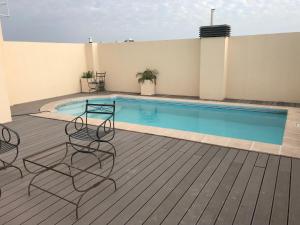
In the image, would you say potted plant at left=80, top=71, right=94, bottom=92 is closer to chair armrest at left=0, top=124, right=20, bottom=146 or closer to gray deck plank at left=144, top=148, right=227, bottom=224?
chair armrest at left=0, top=124, right=20, bottom=146

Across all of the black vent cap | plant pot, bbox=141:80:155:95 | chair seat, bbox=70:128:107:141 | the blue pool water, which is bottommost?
the blue pool water

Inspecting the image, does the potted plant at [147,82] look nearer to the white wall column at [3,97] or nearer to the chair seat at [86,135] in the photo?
the white wall column at [3,97]

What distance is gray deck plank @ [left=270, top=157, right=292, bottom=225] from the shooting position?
6.75ft

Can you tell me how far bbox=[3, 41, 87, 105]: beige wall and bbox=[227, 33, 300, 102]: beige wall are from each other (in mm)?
5603

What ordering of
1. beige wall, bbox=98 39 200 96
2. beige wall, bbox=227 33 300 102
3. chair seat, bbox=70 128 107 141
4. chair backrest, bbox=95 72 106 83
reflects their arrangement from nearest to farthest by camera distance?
chair seat, bbox=70 128 107 141
beige wall, bbox=227 33 300 102
beige wall, bbox=98 39 200 96
chair backrest, bbox=95 72 106 83

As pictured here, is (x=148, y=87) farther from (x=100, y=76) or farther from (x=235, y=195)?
(x=235, y=195)

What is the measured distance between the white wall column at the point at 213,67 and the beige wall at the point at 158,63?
0.56 m

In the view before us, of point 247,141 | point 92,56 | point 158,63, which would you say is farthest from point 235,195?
point 92,56

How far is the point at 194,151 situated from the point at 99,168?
1343 millimetres

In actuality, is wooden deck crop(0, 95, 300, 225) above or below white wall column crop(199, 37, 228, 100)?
below

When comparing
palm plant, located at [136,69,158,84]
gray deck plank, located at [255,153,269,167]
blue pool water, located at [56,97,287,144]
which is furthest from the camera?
palm plant, located at [136,69,158,84]

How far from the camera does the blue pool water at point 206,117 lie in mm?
5426

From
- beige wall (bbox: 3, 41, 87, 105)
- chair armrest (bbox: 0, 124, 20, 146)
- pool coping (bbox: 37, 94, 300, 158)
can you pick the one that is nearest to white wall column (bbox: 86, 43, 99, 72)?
beige wall (bbox: 3, 41, 87, 105)

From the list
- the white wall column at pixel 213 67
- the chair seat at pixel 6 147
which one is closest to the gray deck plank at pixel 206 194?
the chair seat at pixel 6 147
